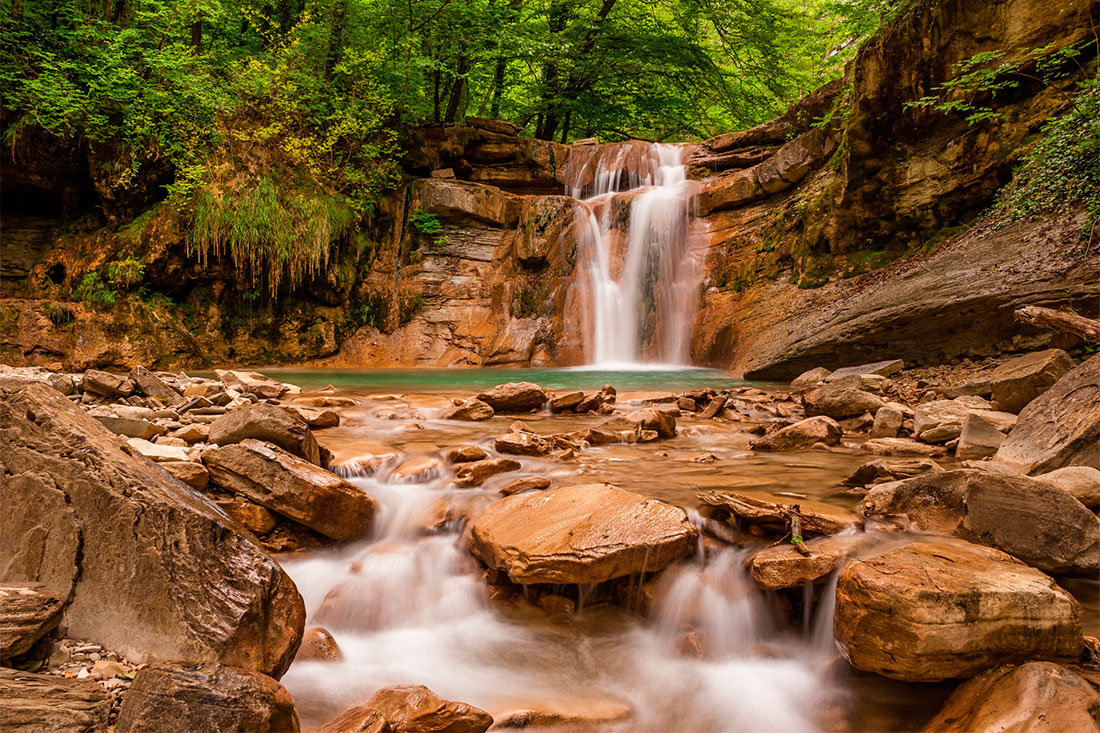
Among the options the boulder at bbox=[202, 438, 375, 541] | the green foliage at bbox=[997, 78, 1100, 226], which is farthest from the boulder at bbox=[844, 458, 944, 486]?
the green foliage at bbox=[997, 78, 1100, 226]

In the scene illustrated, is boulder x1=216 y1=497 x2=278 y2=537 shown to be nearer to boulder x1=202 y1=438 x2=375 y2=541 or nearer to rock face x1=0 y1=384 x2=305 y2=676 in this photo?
boulder x1=202 y1=438 x2=375 y2=541

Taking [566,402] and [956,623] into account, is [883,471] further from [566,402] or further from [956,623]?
[566,402]

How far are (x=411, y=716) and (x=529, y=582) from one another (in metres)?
0.92

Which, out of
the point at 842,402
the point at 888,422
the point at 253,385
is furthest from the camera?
the point at 253,385

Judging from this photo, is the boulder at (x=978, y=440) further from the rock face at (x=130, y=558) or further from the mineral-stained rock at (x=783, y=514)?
the rock face at (x=130, y=558)

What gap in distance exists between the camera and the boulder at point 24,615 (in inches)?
69.5

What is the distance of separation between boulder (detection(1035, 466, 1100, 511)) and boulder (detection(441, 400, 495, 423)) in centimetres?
462

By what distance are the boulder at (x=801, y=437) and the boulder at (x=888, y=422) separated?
0.42 m

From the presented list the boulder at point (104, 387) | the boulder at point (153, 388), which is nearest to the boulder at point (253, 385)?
the boulder at point (153, 388)

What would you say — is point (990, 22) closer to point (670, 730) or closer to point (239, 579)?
point (670, 730)

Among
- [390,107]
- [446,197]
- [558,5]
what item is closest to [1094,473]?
[446,197]

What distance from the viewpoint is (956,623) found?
2006mm

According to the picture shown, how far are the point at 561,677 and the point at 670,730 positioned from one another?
0.51 metres

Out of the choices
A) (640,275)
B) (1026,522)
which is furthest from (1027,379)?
(640,275)
